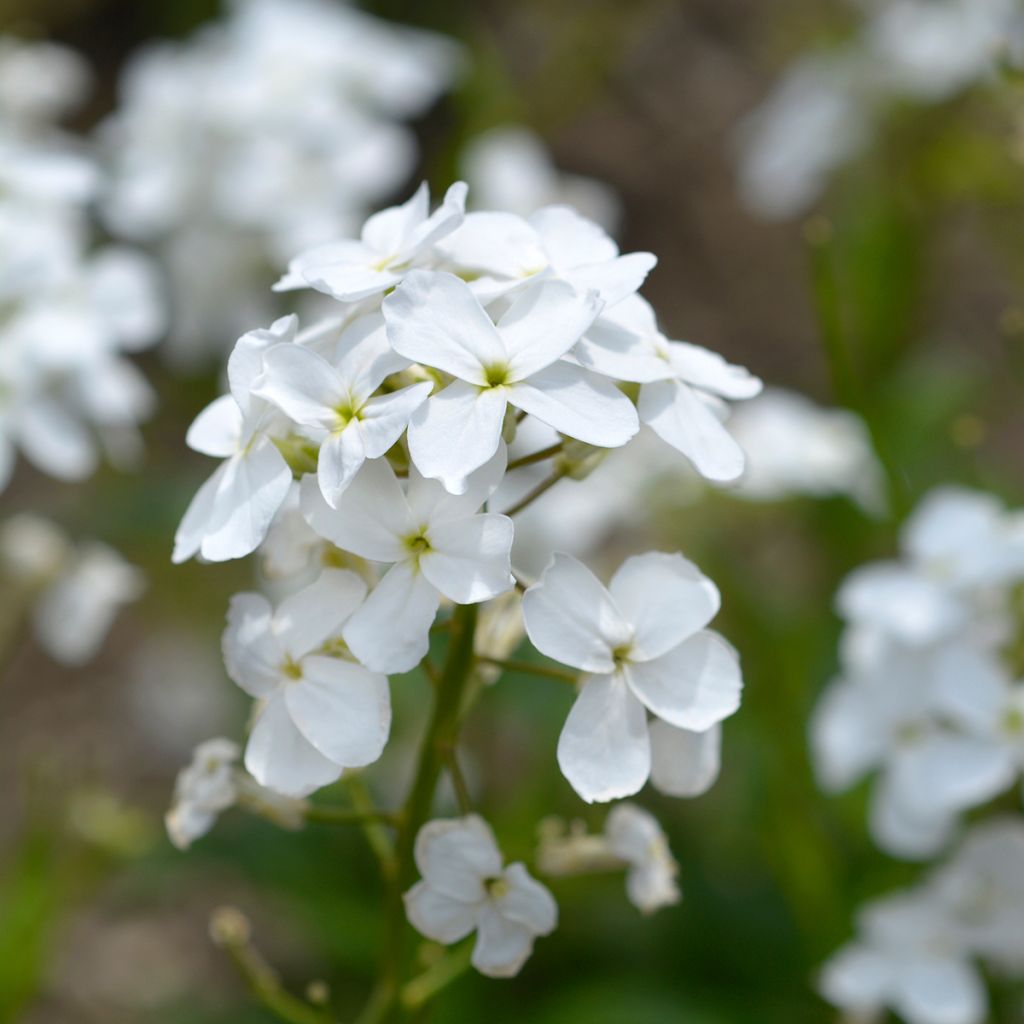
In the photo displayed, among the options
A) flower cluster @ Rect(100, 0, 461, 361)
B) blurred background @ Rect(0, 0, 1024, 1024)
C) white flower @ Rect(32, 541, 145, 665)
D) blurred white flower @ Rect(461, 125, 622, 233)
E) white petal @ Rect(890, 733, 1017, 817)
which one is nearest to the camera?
white petal @ Rect(890, 733, 1017, 817)

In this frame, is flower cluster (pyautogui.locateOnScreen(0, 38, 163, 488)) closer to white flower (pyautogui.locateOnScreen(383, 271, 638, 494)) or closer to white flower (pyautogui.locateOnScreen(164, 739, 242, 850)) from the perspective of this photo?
white flower (pyautogui.locateOnScreen(164, 739, 242, 850))

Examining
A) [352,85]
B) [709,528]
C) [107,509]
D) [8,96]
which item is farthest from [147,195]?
[709,528]

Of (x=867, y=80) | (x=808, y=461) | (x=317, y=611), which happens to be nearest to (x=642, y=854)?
(x=317, y=611)

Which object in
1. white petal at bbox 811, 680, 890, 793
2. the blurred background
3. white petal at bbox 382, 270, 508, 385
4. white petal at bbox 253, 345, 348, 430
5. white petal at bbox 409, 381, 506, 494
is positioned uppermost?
white petal at bbox 382, 270, 508, 385

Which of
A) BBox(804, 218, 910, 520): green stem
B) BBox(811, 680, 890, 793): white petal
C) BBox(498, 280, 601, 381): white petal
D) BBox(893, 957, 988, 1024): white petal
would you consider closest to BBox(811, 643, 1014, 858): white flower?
BBox(811, 680, 890, 793): white petal

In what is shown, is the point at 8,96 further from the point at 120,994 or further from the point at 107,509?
the point at 120,994

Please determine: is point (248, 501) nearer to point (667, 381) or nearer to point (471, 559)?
point (471, 559)
